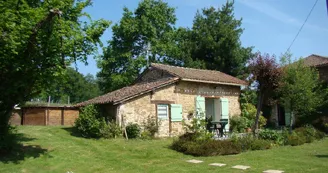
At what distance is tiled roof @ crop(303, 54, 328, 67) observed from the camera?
2144cm

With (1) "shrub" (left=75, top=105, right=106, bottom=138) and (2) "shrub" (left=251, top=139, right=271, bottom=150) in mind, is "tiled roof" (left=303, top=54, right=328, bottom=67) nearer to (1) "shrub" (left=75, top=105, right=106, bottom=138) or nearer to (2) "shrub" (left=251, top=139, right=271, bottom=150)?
(2) "shrub" (left=251, top=139, right=271, bottom=150)

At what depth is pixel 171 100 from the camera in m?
17.7

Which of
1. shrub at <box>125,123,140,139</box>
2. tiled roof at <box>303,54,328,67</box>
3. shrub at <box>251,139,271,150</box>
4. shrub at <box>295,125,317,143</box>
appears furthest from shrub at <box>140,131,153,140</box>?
tiled roof at <box>303,54,328,67</box>

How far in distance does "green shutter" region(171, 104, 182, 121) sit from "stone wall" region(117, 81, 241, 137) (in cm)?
26

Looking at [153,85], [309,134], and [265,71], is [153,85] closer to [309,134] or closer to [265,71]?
[265,71]

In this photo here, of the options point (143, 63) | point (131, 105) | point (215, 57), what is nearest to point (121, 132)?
point (131, 105)

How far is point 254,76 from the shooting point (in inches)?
639

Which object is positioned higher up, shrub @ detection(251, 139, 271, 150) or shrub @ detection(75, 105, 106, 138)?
shrub @ detection(75, 105, 106, 138)

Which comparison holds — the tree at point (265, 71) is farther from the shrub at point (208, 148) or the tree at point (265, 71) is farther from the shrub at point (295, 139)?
the shrub at point (208, 148)

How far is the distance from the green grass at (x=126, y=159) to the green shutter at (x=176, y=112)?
376 cm

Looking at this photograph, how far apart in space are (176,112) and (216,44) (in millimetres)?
14117

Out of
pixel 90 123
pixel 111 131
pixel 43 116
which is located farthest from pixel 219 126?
pixel 43 116

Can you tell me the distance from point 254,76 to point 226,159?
6907 millimetres

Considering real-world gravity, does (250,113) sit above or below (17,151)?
above
